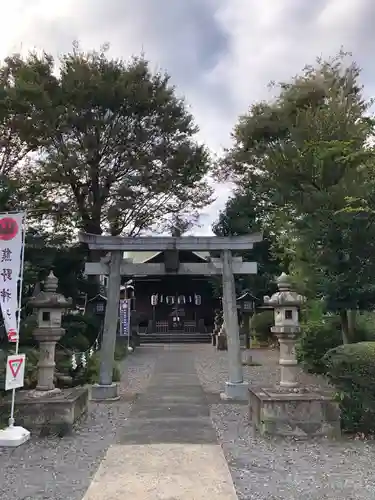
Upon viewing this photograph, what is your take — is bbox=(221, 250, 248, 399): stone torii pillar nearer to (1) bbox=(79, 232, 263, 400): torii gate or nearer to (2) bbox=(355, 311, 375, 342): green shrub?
(1) bbox=(79, 232, 263, 400): torii gate

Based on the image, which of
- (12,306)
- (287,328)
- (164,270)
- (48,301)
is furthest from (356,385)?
(164,270)

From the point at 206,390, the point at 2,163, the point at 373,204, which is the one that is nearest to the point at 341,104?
the point at 373,204

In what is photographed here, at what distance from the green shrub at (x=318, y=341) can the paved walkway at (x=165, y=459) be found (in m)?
5.22

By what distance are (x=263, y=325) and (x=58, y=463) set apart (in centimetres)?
2109

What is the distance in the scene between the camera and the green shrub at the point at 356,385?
6.66 meters

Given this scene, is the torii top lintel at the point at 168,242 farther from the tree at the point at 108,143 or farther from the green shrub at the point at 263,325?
the green shrub at the point at 263,325

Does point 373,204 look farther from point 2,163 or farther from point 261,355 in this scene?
point 2,163

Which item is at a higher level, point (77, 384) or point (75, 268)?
point (75, 268)

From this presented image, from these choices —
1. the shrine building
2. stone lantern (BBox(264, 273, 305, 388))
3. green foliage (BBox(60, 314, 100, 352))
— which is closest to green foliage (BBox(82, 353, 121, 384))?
green foliage (BBox(60, 314, 100, 352))

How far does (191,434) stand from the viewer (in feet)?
23.0

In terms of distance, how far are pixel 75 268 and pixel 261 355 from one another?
8.64 m

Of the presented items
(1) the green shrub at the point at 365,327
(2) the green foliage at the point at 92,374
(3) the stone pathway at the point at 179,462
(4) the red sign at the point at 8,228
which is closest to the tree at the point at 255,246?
(1) the green shrub at the point at 365,327

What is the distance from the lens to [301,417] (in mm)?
6816

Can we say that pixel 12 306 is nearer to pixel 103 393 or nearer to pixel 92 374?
pixel 103 393
